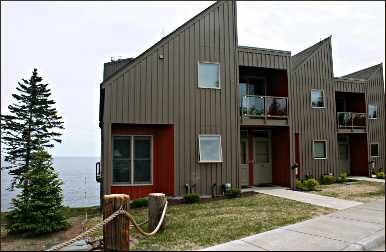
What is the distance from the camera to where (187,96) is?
12.8 meters

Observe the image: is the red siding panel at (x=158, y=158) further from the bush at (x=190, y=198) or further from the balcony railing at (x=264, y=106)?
the balcony railing at (x=264, y=106)

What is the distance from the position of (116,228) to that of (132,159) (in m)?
6.74

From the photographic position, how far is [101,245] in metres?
6.32

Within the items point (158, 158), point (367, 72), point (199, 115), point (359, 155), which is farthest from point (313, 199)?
point (367, 72)

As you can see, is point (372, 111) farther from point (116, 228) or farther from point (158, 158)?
point (116, 228)

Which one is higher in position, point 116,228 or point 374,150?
point 374,150

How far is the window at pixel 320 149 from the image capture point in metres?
17.5

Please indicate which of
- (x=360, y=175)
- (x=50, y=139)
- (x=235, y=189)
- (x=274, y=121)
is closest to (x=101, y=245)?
(x=235, y=189)

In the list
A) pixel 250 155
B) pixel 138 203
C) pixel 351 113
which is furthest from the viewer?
pixel 351 113

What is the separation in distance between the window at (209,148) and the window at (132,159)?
206cm

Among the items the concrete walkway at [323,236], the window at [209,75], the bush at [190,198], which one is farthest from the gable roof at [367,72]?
the concrete walkway at [323,236]

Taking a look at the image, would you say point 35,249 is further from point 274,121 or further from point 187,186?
point 274,121

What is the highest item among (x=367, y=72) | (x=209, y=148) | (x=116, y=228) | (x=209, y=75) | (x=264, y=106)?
(x=367, y=72)

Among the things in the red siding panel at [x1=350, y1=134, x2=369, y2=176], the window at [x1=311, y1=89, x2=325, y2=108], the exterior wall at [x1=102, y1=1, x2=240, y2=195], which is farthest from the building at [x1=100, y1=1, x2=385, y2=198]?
the red siding panel at [x1=350, y1=134, x2=369, y2=176]
